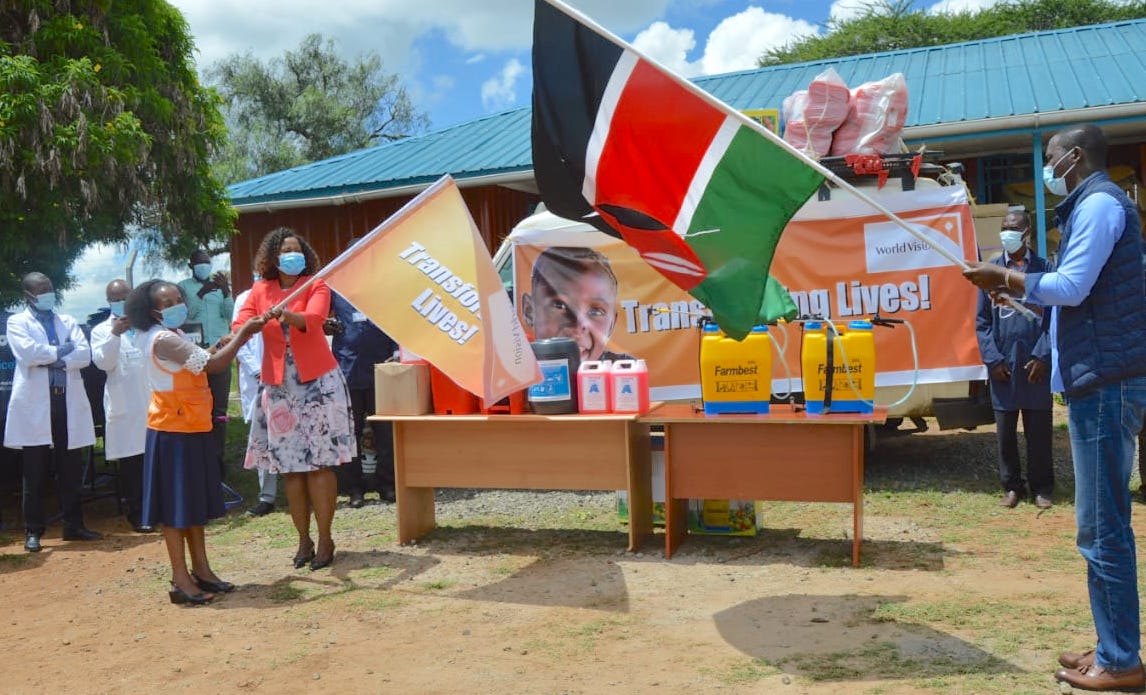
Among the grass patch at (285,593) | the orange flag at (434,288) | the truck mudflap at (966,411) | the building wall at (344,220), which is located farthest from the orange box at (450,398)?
the building wall at (344,220)

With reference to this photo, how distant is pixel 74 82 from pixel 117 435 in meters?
3.29

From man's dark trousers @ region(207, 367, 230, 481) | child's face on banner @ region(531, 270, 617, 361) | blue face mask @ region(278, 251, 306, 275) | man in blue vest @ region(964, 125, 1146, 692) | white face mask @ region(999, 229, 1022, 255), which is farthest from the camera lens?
man's dark trousers @ region(207, 367, 230, 481)

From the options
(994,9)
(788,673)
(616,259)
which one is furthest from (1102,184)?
(994,9)

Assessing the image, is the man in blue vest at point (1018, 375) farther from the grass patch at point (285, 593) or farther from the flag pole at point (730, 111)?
the grass patch at point (285, 593)

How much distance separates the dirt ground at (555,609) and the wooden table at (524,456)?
419mm

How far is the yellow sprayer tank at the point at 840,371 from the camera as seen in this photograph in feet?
19.0

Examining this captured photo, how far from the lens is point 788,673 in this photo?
4.22 meters

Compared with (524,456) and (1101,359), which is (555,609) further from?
(1101,359)

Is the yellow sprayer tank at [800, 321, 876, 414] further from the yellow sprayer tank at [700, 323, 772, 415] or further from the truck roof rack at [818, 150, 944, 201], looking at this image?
the truck roof rack at [818, 150, 944, 201]

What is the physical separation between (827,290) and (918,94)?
594cm

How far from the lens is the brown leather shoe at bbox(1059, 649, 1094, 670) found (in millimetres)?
3953

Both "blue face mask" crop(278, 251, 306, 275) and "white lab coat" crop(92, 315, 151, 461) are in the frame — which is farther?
"white lab coat" crop(92, 315, 151, 461)

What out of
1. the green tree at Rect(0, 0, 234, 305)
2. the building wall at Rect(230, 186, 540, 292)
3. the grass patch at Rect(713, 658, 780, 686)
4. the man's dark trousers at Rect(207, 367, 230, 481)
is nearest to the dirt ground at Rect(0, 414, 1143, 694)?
the grass patch at Rect(713, 658, 780, 686)

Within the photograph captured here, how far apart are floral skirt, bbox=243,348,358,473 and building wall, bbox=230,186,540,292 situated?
24.4ft
